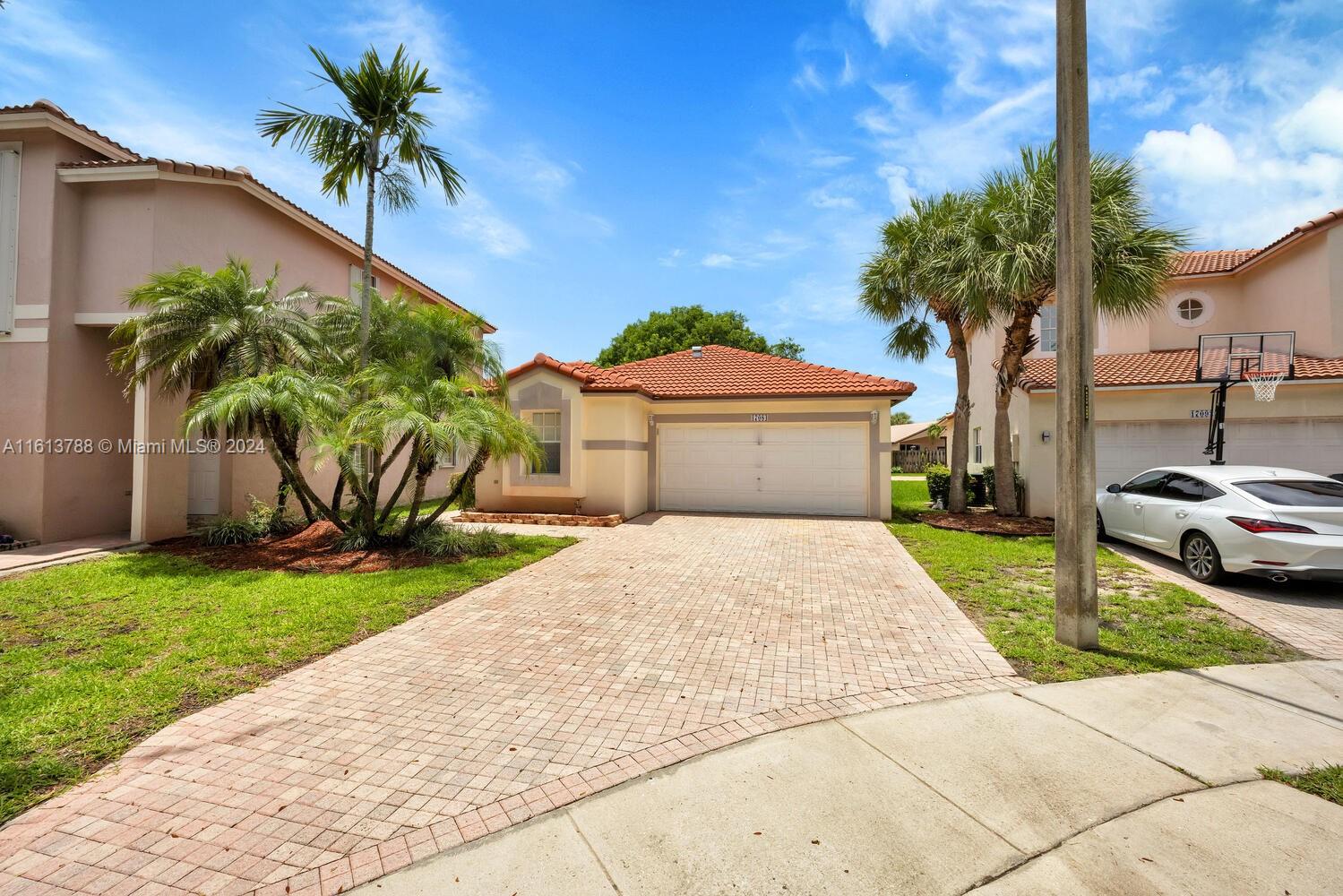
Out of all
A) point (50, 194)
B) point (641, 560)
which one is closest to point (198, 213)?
point (50, 194)

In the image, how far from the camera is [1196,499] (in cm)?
847

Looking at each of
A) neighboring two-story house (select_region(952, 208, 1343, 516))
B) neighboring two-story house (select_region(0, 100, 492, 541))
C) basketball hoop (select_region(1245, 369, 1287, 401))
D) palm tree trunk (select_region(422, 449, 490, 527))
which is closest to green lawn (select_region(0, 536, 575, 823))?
palm tree trunk (select_region(422, 449, 490, 527))

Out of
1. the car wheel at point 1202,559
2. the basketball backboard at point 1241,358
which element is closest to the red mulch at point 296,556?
the car wheel at point 1202,559

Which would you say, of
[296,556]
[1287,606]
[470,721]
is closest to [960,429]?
[1287,606]

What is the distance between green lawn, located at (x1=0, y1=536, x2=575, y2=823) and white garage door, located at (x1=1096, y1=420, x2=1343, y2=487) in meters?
14.0

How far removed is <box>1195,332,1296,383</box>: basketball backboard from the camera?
41.2 feet

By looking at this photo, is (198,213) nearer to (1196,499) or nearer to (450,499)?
(450,499)

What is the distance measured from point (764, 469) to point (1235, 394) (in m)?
10.9

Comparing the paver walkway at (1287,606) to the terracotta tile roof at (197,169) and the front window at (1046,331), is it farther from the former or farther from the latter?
the terracotta tile roof at (197,169)

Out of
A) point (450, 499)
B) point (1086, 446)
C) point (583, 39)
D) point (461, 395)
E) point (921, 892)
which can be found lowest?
point (921, 892)

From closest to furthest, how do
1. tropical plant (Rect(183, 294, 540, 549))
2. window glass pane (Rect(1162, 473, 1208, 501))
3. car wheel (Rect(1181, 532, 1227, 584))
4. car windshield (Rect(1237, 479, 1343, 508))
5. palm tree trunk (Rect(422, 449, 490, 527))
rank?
1. car windshield (Rect(1237, 479, 1343, 508))
2. car wheel (Rect(1181, 532, 1227, 584))
3. window glass pane (Rect(1162, 473, 1208, 501))
4. tropical plant (Rect(183, 294, 540, 549))
5. palm tree trunk (Rect(422, 449, 490, 527))

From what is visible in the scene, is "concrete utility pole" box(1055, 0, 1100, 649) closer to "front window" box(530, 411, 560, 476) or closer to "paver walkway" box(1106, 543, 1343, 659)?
"paver walkway" box(1106, 543, 1343, 659)

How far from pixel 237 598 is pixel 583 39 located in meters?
9.76

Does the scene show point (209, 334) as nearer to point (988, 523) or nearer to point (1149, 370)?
point (988, 523)
